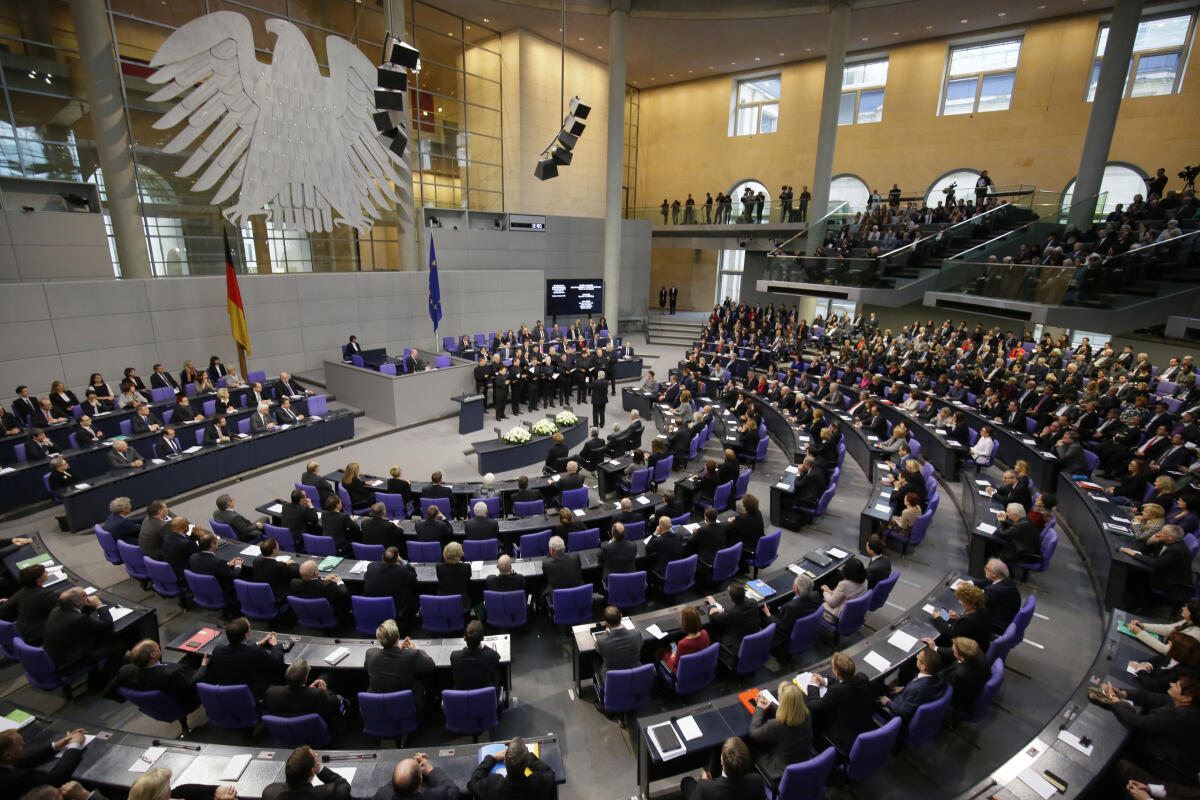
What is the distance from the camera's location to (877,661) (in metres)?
5.02

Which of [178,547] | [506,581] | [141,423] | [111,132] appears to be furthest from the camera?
[111,132]

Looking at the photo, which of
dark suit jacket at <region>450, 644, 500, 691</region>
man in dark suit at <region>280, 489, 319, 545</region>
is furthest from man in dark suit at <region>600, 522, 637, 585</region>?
man in dark suit at <region>280, 489, 319, 545</region>

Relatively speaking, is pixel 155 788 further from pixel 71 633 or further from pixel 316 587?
pixel 71 633

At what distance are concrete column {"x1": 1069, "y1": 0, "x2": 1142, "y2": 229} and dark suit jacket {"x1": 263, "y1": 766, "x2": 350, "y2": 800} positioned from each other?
73.6ft

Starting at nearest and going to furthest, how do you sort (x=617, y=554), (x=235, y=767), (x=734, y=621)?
(x=235, y=767), (x=734, y=621), (x=617, y=554)

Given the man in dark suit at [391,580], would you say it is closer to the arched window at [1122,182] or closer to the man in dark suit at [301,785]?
the man in dark suit at [301,785]

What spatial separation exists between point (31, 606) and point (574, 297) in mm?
20917

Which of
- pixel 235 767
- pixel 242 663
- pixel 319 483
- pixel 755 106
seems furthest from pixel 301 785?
pixel 755 106

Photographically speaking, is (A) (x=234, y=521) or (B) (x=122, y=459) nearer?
(A) (x=234, y=521)

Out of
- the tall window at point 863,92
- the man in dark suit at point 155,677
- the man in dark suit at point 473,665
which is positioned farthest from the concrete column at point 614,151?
the man in dark suit at point 155,677

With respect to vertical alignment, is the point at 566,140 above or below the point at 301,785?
above

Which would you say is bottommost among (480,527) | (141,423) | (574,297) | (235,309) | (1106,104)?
(480,527)

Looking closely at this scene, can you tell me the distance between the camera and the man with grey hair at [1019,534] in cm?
688

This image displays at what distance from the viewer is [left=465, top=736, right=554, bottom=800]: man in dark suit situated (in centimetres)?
350
